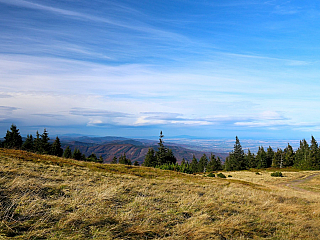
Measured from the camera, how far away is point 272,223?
23.0 ft

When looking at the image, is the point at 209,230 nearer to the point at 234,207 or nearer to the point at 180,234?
the point at 180,234

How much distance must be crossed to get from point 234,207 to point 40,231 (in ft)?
23.2

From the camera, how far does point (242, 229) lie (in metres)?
6.13

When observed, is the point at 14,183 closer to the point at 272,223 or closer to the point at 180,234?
the point at 180,234

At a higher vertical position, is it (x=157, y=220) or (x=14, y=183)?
(x=14, y=183)

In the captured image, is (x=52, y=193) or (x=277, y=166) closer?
(x=52, y=193)

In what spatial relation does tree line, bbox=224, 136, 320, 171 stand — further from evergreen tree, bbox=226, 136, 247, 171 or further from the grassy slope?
the grassy slope

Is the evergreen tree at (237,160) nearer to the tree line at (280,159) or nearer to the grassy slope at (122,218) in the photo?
the tree line at (280,159)

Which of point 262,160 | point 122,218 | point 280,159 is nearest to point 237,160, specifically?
point 262,160

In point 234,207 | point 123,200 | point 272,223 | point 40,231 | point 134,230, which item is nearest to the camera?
point 40,231

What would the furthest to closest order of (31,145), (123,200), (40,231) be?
(31,145) < (123,200) < (40,231)

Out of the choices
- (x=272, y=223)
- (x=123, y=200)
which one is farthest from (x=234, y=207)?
(x=123, y=200)

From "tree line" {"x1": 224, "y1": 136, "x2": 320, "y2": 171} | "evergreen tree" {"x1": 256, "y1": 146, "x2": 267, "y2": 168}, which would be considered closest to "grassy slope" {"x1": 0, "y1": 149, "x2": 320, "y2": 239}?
"tree line" {"x1": 224, "y1": 136, "x2": 320, "y2": 171}

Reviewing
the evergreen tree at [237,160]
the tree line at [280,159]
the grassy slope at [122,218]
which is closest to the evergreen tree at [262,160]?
the tree line at [280,159]
